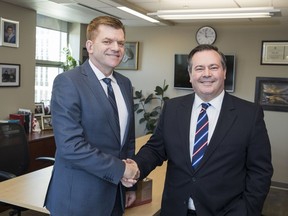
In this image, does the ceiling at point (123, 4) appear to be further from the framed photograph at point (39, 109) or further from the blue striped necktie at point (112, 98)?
the blue striped necktie at point (112, 98)

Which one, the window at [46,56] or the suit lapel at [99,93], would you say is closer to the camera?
the suit lapel at [99,93]

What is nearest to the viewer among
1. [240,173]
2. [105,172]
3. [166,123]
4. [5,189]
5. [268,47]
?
[105,172]

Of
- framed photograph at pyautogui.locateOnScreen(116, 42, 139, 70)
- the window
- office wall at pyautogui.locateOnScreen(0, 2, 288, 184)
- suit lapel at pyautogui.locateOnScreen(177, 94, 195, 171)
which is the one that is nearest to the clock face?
office wall at pyautogui.locateOnScreen(0, 2, 288, 184)

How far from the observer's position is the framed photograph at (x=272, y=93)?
5449 mm

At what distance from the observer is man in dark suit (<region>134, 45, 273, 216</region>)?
1634 mm

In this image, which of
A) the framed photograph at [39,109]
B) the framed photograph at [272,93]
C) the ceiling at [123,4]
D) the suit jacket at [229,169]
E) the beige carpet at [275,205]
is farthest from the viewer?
the framed photograph at [272,93]

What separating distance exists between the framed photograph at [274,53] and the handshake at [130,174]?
4.40 meters

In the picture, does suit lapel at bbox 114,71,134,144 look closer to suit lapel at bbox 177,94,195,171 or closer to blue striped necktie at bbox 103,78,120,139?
blue striped necktie at bbox 103,78,120,139

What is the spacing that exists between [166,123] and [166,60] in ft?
14.7

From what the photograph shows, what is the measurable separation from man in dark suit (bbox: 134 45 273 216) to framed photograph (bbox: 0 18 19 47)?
11.4 ft

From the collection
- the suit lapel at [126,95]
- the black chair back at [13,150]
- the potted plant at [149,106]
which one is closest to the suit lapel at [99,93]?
the suit lapel at [126,95]

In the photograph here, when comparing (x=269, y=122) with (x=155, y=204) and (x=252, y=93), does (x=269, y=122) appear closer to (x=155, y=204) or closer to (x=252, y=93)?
(x=252, y=93)

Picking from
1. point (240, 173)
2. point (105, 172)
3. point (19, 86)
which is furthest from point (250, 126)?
point (19, 86)

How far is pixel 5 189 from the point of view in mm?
2322
